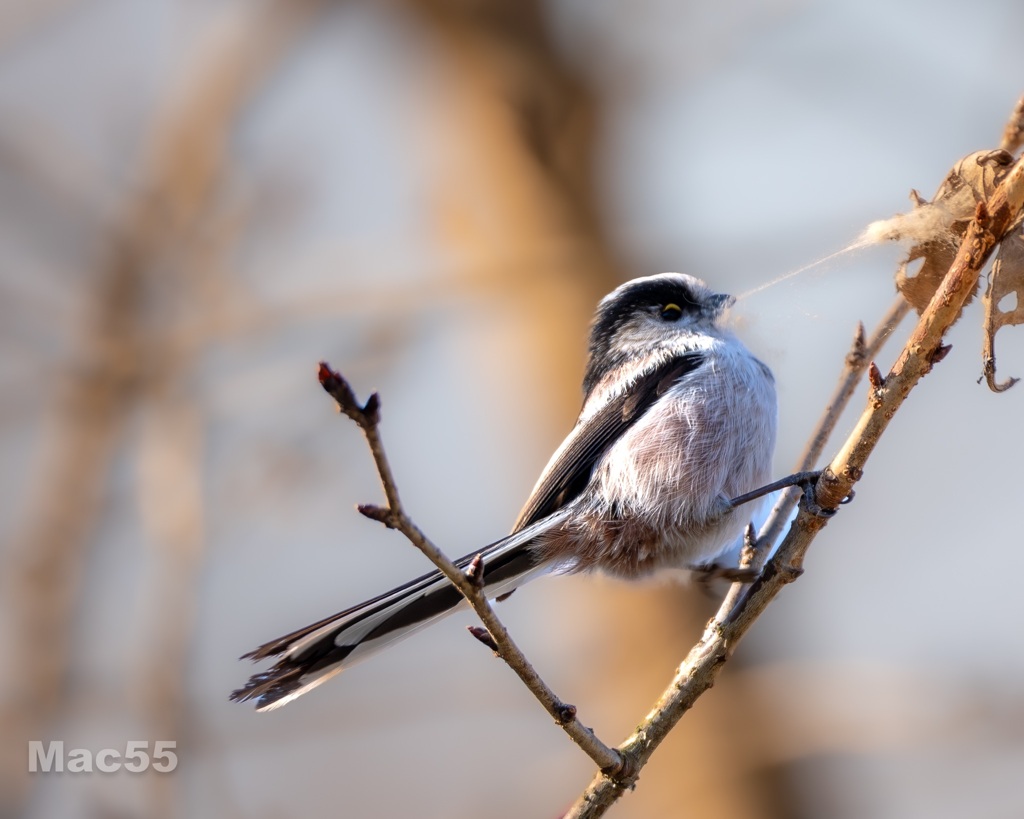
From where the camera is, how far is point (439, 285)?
544 cm

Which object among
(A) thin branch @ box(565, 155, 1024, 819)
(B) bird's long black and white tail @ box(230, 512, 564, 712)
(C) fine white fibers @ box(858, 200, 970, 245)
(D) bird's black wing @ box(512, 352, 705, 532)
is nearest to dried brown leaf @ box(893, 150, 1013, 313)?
(C) fine white fibers @ box(858, 200, 970, 245)

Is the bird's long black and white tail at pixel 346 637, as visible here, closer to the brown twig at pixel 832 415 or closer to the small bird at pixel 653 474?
the small bird at pixel 653 474

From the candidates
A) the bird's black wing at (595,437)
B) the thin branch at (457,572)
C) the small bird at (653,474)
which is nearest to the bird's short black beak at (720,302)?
the small bird at (653,474)

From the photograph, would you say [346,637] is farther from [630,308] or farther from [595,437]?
[630,308]

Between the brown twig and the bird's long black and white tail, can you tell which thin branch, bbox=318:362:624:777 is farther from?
the brown twig

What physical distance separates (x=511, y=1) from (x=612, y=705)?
15.2 ft

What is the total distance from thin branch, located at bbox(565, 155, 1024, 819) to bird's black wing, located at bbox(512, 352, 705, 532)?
2.22 feet

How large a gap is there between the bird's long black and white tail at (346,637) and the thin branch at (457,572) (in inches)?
15.3

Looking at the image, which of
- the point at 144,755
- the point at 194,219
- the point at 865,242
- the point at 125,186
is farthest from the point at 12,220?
the point at 865,242

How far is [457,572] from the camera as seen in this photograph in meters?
1.44

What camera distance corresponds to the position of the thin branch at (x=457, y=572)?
1238 mm

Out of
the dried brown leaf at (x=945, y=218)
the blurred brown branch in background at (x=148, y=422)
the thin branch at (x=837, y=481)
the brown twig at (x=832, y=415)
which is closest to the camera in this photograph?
the thin branch at (x=837, y=481)

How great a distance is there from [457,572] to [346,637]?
698mm

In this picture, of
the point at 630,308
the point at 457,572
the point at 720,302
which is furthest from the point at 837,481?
the point at 630,308
